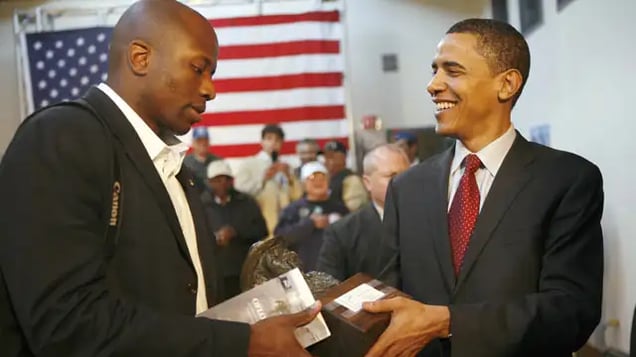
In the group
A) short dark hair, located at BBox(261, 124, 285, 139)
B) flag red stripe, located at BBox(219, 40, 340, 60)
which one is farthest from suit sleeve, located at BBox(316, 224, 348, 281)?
flag red stripe, located at BBox(219, 40, 340, 60)

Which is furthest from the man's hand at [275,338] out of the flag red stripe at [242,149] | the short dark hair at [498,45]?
the flag red stripe at [242,149]

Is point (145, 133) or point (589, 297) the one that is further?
point (589, 297)

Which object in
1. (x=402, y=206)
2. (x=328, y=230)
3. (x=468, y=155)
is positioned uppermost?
(x=468, y=155)

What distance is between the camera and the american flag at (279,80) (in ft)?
20.3

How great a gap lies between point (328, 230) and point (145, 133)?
2304 mm

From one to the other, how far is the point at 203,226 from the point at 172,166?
0.57 feet

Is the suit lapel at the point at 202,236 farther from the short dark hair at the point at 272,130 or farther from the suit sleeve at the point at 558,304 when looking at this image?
the short dark hair at the point at 272,130

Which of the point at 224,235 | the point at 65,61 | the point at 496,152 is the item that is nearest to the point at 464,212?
the point at 496,152

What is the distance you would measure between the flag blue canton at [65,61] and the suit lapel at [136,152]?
5.00 meters

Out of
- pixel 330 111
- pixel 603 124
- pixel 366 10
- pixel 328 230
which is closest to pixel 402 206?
pixel 328 230

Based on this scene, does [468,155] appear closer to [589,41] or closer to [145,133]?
[145,133]

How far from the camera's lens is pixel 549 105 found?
5.02 meters

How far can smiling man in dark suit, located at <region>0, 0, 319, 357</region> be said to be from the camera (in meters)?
1.06

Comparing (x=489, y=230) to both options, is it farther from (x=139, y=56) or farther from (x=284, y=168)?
(x=284, y=168)
